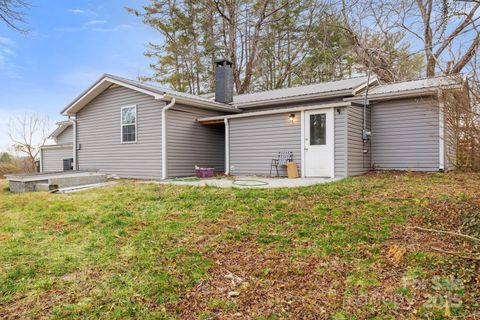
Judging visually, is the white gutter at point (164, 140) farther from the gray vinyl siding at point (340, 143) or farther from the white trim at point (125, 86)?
the gray vinyl siding at point (340, 143)

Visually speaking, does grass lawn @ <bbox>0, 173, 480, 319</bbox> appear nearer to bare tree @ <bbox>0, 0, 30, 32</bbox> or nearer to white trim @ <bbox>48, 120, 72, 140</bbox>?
bare tree @ <bbox>0, 0, 30, 32</bbox>

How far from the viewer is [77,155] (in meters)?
12.9

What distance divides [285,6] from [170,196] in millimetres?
15041

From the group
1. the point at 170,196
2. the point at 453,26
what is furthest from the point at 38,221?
the point at 453,26

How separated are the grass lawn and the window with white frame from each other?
552 centimetres

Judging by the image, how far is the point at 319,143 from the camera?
8836 mm

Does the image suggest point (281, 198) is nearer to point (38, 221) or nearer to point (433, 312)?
point (433, 312)

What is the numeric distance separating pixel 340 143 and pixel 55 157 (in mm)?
13510

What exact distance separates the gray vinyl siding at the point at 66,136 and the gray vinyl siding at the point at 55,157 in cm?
185

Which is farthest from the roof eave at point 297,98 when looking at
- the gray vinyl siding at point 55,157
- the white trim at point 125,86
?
the gray vinyl siding at point 55,157

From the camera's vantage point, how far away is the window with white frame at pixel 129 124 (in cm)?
1094

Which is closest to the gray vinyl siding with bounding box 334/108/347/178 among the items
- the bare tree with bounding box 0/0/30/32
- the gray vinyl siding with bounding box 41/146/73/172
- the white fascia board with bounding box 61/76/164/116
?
the white fascia board with bounding box 61/76/164/116

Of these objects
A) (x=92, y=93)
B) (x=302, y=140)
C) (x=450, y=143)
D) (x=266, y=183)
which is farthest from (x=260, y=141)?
(x=92, y=93)

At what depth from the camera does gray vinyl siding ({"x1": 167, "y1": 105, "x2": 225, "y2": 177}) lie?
10275mm
